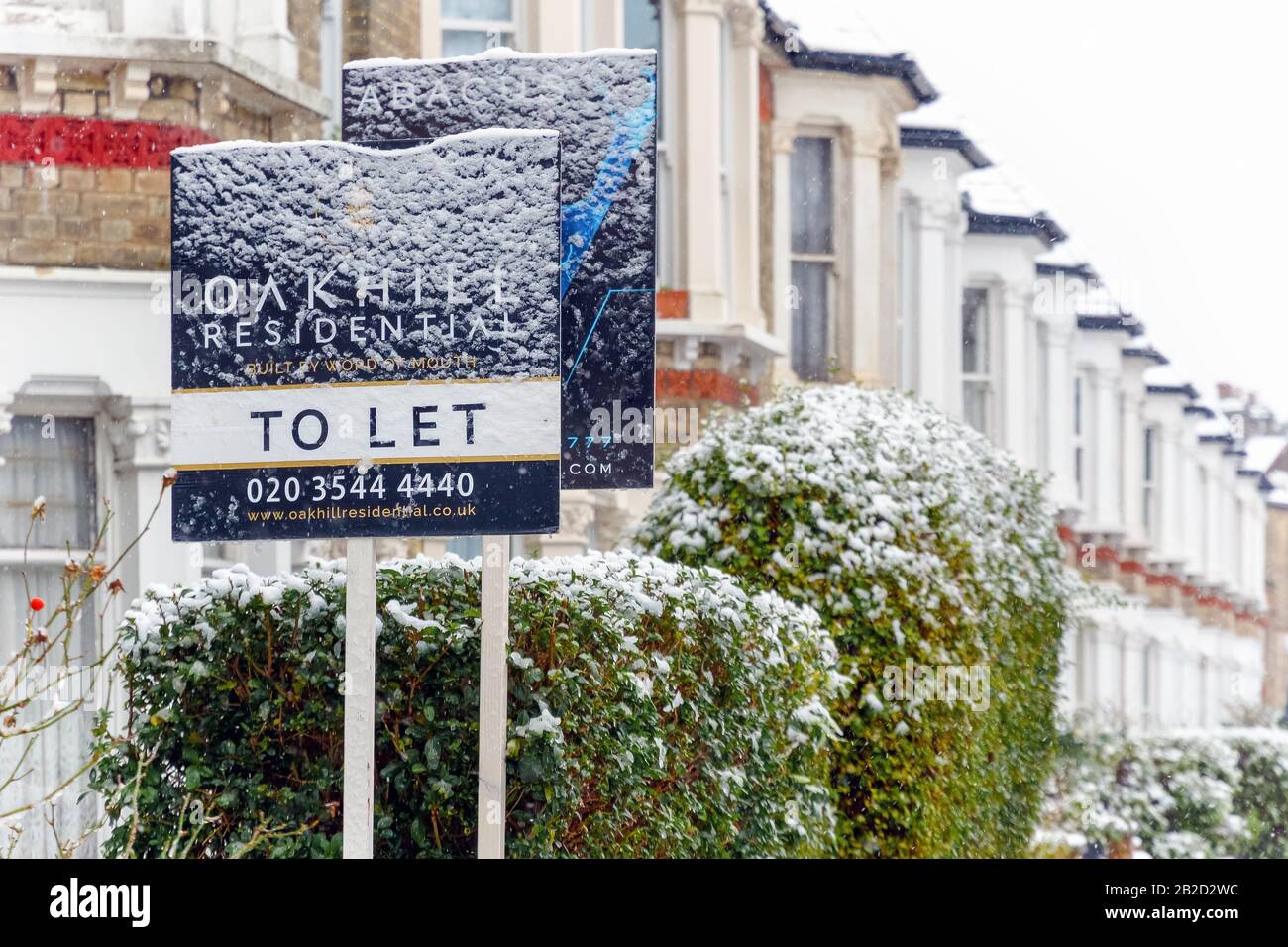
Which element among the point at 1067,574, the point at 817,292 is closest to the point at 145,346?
the point at 1067,574

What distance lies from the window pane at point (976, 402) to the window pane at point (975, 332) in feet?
0.64

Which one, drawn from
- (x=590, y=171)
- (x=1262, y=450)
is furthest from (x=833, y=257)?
(x=1262, y=450)

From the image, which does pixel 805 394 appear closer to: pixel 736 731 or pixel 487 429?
pixel 736 731

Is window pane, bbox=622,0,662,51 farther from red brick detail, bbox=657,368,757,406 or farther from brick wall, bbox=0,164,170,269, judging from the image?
brick wall, bbox=0,164,170,269

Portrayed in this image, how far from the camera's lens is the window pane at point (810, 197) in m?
16.6

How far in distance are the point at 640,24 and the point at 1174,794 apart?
8398 mm

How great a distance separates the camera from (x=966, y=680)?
28.7 ft

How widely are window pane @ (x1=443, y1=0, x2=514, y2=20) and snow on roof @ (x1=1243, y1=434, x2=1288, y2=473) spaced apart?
23.2 metres

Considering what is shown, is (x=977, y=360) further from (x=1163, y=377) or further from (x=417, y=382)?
(x=417, y=382)

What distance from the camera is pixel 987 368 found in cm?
2106

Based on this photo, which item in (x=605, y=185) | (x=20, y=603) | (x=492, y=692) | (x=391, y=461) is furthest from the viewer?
(x=20, y=603)

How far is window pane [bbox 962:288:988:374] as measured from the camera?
21.1m

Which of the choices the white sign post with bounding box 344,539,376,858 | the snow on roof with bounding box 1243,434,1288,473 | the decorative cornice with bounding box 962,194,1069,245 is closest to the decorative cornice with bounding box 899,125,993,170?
the decorative cornice with bounding box 962,194,1069,245

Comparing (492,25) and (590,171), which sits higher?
(492,25)
